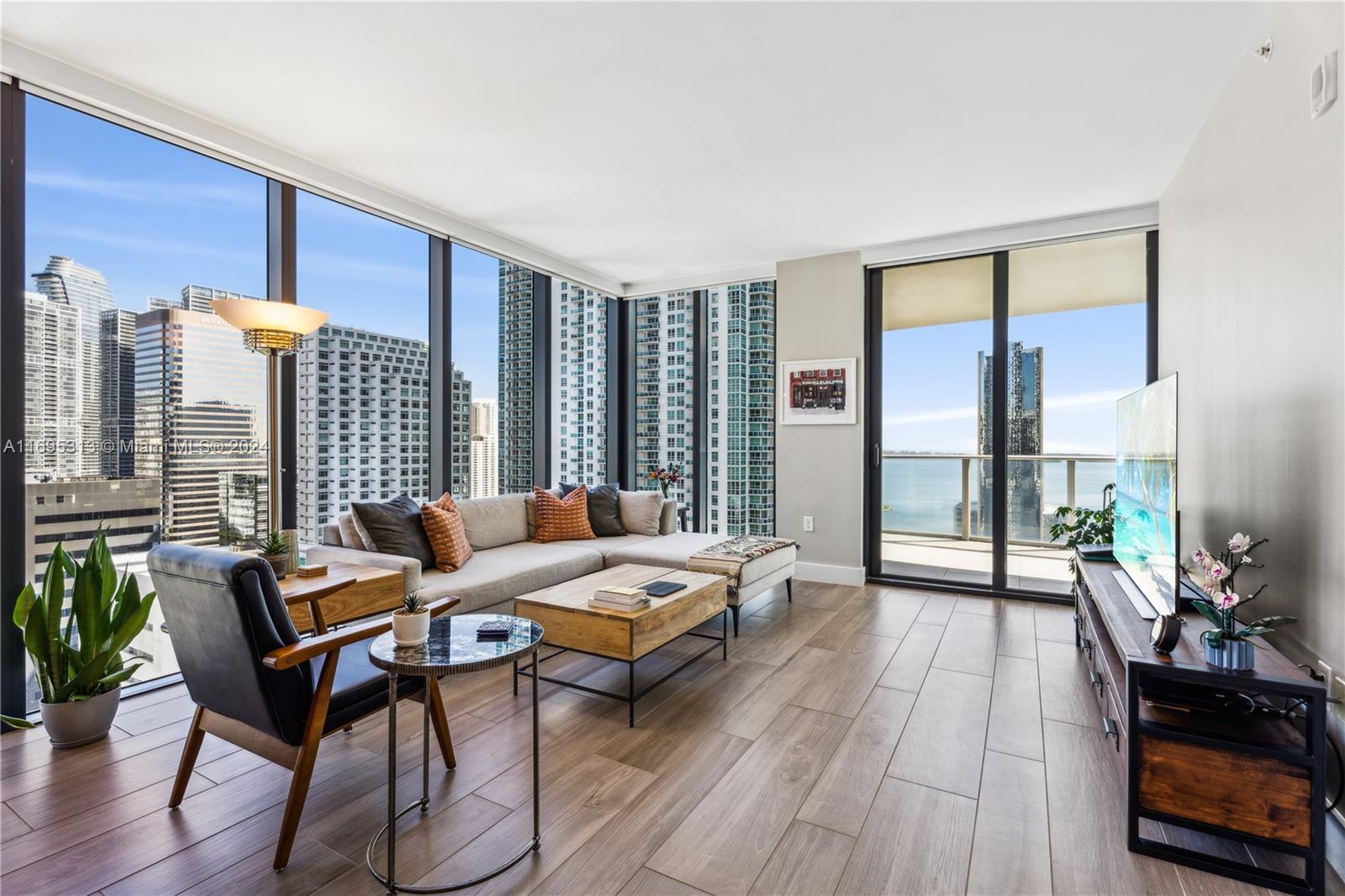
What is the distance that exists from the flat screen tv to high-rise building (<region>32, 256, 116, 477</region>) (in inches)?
166

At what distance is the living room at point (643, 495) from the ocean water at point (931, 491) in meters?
0.05

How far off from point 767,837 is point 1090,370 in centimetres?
403

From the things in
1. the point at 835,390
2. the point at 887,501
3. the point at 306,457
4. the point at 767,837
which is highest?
the point at 835,390

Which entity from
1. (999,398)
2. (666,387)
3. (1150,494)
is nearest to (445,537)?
(666,387)

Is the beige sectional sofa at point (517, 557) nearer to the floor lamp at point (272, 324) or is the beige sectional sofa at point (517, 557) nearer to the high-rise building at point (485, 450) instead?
the high-rise building at point (485, 450)

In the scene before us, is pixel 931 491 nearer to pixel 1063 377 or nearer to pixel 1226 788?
pixel 1063 377

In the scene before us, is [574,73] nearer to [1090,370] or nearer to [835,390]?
[835,390]

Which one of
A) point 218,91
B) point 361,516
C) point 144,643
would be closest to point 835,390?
point 361,516

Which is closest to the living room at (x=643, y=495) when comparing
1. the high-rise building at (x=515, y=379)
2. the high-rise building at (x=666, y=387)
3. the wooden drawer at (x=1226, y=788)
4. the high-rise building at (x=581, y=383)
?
the wooden drawer at (x=1226, y=788)

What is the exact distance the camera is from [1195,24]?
226cm

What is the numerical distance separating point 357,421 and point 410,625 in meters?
2.51

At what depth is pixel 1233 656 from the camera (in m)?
1.74

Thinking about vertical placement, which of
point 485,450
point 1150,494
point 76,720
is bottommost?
point 76,720

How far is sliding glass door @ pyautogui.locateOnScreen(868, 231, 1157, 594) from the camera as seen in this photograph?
4328 millimetres
